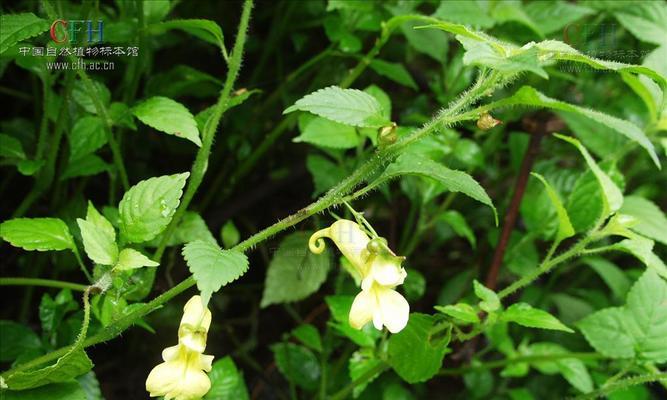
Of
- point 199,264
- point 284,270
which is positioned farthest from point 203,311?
point 284,270

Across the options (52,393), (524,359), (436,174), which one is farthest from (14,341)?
(524,359)

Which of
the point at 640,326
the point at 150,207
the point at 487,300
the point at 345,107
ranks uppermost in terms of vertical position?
the point at 345,107

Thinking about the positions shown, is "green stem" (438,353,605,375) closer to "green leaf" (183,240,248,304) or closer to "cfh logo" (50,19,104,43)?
"green leaf" (183,240,248,304)

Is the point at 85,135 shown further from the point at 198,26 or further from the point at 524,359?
the point at 524,359

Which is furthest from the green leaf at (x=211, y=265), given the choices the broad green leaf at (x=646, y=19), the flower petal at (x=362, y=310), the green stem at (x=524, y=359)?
the broad green leaf at (x=646, y=19)

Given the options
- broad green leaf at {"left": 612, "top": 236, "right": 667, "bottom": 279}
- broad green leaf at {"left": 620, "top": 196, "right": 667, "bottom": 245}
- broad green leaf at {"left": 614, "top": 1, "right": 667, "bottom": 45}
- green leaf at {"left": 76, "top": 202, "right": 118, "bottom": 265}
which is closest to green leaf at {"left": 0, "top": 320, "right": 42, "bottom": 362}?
green leaf at {"left": 76, "top": 202, "right": 118, "bottom": 265}

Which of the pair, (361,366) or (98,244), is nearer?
(98,244)

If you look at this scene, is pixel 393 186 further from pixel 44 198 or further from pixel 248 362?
pixel 44 198

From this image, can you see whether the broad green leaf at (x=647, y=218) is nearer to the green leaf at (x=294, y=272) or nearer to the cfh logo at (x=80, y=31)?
the green leaf at (x=294, y=272)
